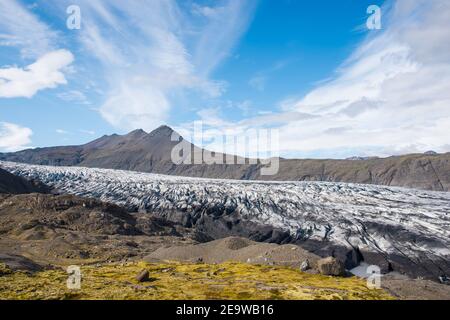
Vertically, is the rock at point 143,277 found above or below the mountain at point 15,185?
below

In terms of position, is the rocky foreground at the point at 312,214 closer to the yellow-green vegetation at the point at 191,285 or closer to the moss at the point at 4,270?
the yellow-green vegetation at the point at 191,285

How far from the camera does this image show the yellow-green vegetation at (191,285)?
1267 cm

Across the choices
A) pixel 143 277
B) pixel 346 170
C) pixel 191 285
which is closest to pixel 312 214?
pixel 143 277

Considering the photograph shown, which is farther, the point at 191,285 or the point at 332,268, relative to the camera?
A: the point at 332,268

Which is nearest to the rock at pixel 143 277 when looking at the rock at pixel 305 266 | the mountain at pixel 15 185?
the rock at pixel 305 266

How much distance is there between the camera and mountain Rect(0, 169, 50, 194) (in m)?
60.6

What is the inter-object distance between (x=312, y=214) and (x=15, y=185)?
46428 millimetres

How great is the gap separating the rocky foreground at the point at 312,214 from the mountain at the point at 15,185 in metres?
8.08

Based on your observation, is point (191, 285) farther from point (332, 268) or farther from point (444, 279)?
point (444, 279)

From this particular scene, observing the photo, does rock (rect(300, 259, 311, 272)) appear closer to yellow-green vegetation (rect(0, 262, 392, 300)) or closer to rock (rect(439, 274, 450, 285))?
Answer: yellow-green vegetation (rect(0, 262, 392, 300))

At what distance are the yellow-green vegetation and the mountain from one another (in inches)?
1888

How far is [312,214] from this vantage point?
57.4m

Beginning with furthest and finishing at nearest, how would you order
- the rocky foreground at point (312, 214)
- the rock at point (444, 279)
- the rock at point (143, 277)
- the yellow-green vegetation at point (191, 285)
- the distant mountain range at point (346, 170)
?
1. the distant mountain range at point (346, 170)
2. the rocky foreground at point (312, 214)
3. the rock at point (444, 279)
4. the rock at point (143, 277)
5. the yellow-green vegetation at point (191, 285)
